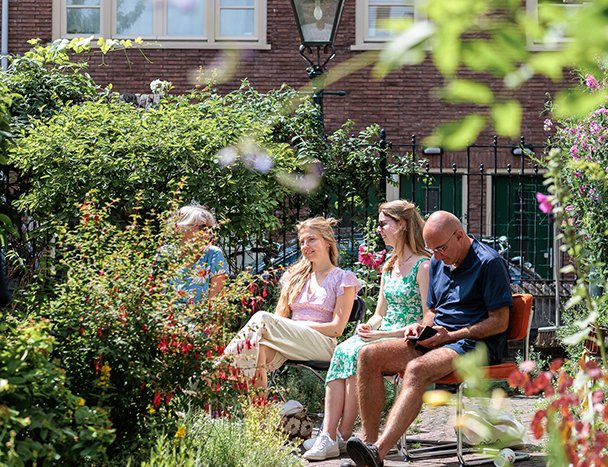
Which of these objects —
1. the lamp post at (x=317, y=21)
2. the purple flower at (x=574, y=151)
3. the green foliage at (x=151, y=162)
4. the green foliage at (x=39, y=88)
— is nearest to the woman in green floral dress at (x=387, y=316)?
the green foliage at (x=151, y=162)

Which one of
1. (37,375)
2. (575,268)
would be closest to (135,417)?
(37,375)

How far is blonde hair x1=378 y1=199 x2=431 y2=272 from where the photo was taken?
6.30 meters

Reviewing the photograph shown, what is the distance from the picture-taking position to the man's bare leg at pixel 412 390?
541cm

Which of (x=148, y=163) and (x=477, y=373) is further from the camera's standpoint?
(x=148, y=163)

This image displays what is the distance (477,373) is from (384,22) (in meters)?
0.76

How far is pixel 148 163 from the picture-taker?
26.7 feet

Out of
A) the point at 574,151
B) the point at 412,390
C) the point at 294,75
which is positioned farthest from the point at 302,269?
the point at 294,75

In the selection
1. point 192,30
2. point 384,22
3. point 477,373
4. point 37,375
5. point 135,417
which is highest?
point 192,30

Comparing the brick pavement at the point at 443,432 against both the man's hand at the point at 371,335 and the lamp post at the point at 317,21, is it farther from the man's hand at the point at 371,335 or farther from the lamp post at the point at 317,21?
the lamp post at the point at 317,21

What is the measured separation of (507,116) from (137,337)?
136 inches

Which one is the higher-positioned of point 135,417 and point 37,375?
point 37,375

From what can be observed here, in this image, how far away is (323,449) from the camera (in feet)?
19.5

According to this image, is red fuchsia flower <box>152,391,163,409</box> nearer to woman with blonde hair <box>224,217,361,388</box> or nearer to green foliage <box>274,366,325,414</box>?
woman with blonde hair <box>224,217,361,388</box>

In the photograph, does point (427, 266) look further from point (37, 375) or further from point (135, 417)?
point (37, 375)
